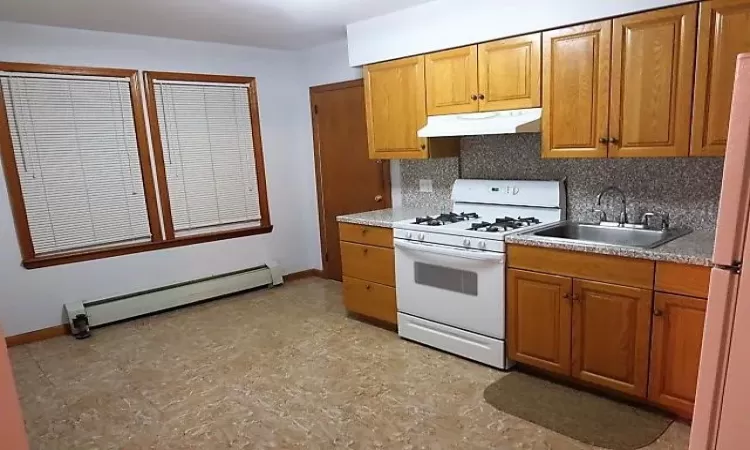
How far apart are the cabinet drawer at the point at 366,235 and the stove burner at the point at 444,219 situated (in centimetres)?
25

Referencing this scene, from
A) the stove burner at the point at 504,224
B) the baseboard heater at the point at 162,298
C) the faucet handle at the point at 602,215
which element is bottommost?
the baseboard heater at the point at 162,298

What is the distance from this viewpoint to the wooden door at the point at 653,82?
7.93 feet

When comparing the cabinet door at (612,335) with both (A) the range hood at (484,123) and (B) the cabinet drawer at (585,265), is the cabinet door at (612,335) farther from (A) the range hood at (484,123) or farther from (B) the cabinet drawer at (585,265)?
(A) the range hood at (484,123)

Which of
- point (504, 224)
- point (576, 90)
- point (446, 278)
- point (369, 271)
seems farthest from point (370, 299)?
point (576, 90)

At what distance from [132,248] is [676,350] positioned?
162 inches

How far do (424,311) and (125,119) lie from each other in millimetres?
2997

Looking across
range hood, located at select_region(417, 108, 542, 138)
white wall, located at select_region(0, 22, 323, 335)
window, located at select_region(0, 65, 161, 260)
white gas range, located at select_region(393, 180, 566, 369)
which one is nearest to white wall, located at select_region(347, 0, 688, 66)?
range hood, located at select_region(417, 108, 542, 138)

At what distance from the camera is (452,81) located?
11.0 ft

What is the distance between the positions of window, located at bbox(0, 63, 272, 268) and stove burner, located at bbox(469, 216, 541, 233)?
8.80 feet

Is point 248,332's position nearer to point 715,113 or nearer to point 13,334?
point 13,334

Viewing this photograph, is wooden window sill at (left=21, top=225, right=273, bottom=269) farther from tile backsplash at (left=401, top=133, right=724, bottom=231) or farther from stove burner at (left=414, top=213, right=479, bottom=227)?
stove burner at (left=414, top=213, right=479, bottom=227)

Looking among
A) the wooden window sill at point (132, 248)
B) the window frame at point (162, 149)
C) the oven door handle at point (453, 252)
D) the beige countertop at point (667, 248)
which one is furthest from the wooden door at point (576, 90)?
the wooden window sill at point (132, 248)

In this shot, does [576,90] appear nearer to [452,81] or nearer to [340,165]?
[452,81]

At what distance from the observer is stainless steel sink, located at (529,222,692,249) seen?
9.10 feet
